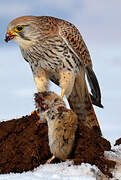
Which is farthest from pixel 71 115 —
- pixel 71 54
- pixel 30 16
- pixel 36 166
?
pixel 30 16

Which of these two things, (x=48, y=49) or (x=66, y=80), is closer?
(x=48, y=49)

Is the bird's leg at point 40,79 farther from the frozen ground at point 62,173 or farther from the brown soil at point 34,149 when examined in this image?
the frozen ground at point 62,173

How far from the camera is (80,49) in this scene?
720 cm

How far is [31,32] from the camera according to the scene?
21.6 ft

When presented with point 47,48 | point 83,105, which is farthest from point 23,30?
Answer: point 83,105

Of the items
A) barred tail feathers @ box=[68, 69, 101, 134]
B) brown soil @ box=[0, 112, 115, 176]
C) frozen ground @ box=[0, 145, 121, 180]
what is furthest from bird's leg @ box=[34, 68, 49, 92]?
frozen ground @ box=[0, 145, 121, 180]

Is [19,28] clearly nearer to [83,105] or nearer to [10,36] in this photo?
[10,36]

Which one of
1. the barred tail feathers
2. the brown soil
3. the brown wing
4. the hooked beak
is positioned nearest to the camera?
the brown soil

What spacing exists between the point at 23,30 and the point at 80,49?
1.31 meters

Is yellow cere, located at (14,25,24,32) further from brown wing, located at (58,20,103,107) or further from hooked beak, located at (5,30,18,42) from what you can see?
brown wing, located at (58,20,103,107)

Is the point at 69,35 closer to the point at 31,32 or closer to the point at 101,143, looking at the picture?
the point at 31,32

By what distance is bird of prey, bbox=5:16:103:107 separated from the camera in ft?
21.4

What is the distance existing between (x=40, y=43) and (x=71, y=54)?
64 centimetres

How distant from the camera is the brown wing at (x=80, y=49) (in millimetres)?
6848
